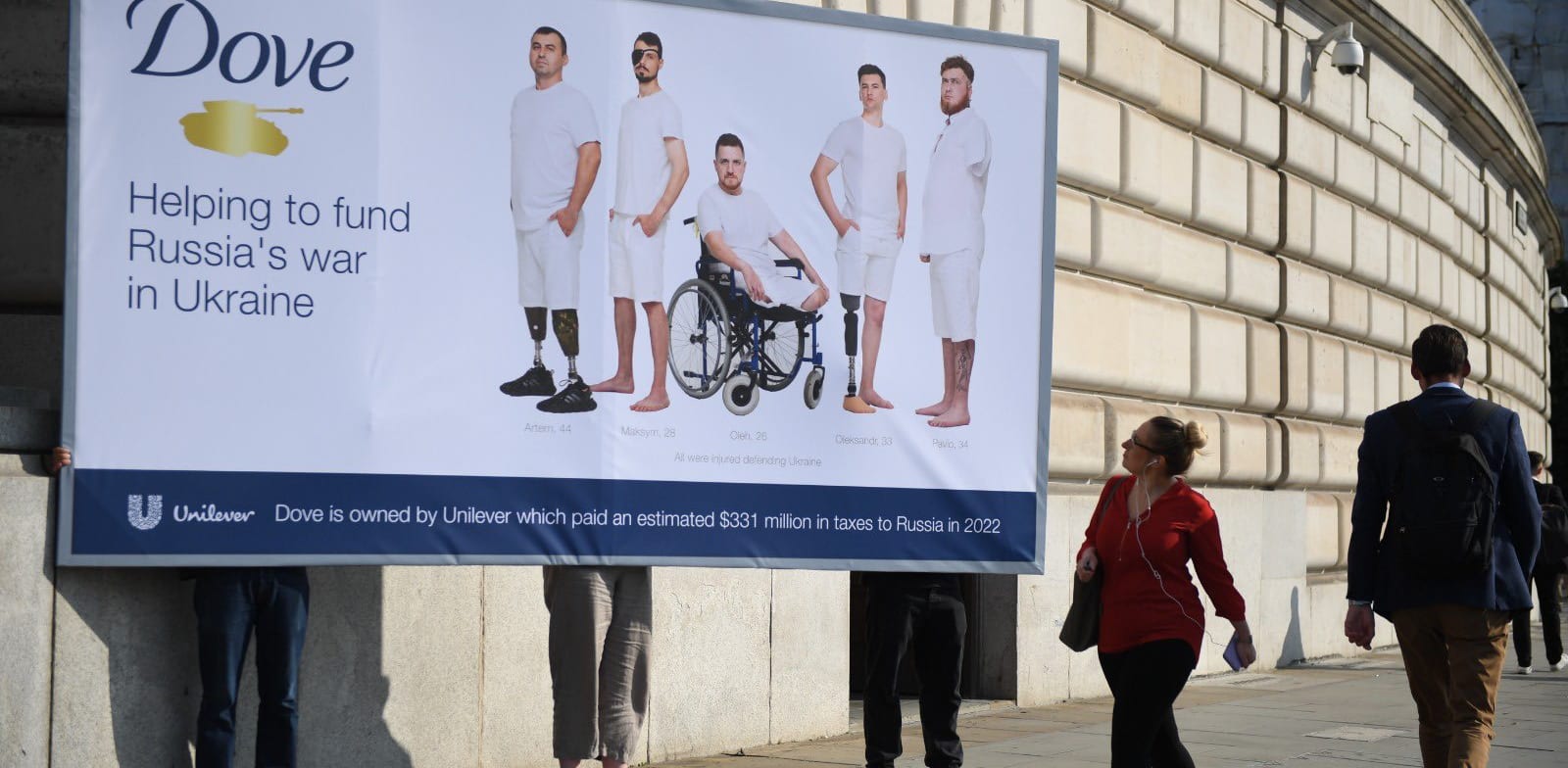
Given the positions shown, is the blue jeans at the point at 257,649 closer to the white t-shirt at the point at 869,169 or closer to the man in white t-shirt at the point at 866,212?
the man in white t-shirt at the point at 866,212

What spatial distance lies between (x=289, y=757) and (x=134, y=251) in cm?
172

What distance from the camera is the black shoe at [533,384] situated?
238 inches

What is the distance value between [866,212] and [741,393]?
810 millimetres

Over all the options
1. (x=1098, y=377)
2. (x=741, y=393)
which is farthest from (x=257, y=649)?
(x=1098, y=377)

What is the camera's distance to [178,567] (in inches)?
234

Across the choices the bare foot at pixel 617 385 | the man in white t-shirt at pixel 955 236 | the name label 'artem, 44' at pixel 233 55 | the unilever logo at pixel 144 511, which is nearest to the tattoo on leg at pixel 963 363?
the man in white t-shirt at pixel 955 236

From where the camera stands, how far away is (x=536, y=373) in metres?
6.08

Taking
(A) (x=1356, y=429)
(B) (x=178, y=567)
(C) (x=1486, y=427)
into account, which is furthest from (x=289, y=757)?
(A) (x=1356, y=429)

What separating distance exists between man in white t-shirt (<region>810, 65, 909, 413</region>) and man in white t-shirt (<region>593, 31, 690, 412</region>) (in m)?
0.56

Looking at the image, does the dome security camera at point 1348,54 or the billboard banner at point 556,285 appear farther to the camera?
the dome security camera at point 1348,54

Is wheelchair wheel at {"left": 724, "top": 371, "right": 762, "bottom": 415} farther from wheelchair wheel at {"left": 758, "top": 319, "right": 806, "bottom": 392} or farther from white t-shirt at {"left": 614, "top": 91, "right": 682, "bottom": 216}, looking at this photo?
white t-shirt at {"left": 614, "top": 91, "right": 682, "bottom": 216}

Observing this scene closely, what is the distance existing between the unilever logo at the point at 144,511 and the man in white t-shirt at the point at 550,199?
1.14m

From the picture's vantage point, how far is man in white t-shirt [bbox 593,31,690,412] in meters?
6.24

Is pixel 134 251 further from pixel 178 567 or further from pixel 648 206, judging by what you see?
pixel 648 206
